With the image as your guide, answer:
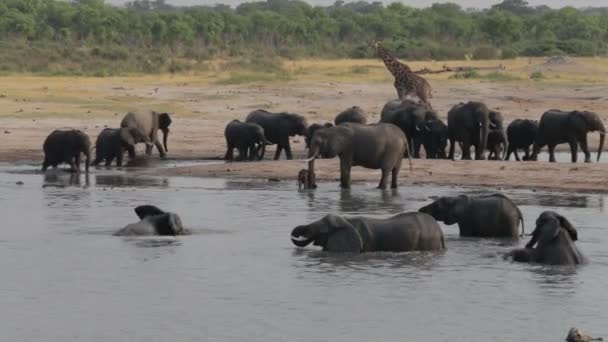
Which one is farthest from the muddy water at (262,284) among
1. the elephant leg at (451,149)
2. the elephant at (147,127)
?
the elephant at (147,127)

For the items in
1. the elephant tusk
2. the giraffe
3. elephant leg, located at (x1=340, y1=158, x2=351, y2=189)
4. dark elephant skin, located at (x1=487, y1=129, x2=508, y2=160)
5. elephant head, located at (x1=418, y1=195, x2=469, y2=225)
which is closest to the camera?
the elephant tusk

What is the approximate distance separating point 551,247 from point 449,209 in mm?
2122

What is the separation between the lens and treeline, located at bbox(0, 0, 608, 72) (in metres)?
51.0

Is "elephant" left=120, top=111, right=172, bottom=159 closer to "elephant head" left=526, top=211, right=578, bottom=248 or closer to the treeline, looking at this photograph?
"elephant head" left=526, top=211, right=578, bottom=248

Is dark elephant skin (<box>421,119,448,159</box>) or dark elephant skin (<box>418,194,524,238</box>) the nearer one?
dark elephant skin (<box>418,194,524,238</box>)

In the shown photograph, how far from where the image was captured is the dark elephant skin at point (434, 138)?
1019 inches

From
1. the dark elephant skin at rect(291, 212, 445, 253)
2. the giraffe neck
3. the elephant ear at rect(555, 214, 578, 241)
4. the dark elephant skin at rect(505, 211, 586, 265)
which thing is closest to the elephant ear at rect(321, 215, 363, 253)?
the dark elephant skin at rect(291, 212, 445, 253)

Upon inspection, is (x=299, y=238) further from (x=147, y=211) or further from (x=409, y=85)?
(x=409, y=85)

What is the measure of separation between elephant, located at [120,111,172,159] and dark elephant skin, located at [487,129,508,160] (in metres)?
5.87

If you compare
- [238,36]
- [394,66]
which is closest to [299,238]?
[394,66]

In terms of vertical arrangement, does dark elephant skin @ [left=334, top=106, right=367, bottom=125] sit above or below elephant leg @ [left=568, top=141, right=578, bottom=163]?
above

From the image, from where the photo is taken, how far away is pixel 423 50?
61.4m

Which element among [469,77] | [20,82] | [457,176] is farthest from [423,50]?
[457,176]

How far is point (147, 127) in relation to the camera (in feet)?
90.8
